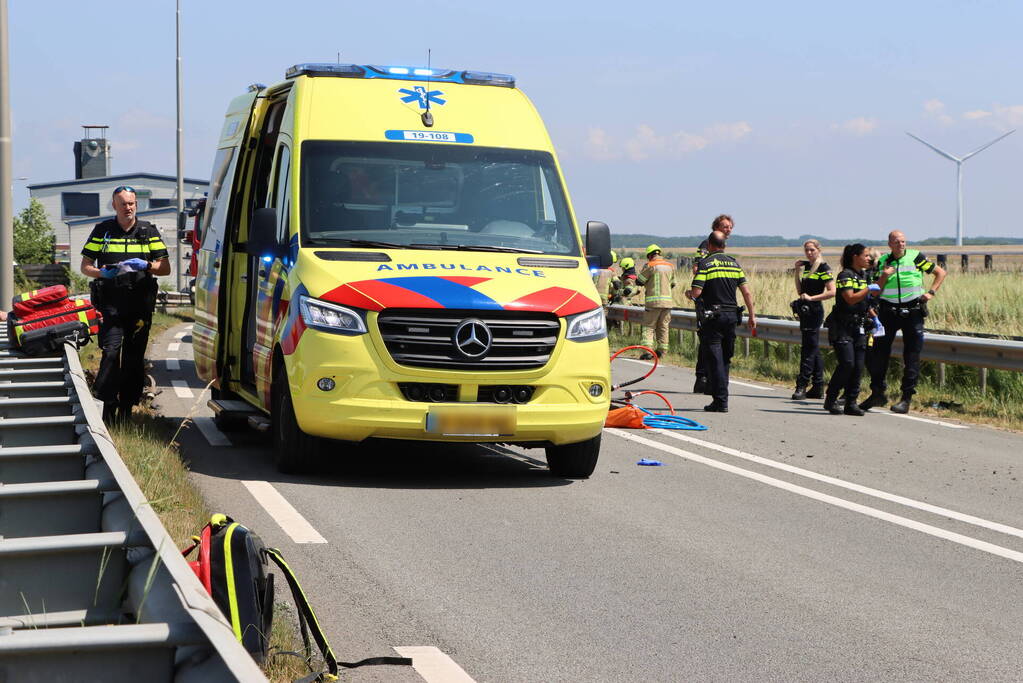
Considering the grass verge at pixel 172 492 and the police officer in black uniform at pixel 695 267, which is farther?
the police officer in black uniform at pixel 695 267

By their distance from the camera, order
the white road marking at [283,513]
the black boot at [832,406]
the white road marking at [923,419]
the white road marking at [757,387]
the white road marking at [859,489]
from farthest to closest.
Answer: the white road marking at [757,387] → the black boot at [832,406] → the white road marking at [923,419] → the white road marking at [859,489] → the white road marking at [283,513]

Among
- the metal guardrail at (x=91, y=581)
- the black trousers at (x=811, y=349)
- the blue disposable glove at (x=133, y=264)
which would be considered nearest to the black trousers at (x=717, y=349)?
the black trousers at (x=811, y=349)

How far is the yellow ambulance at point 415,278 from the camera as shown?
8.34 m

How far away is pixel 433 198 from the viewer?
30.8 ft

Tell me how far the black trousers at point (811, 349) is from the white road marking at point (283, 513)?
28.7 ft

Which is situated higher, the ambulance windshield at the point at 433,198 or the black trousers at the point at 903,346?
the ambulance windshield at the point at 433,198

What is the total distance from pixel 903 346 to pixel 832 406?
166cm

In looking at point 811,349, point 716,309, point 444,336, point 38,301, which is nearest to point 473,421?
point 444,336

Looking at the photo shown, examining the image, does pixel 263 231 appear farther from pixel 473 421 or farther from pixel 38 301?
pixel 473 421

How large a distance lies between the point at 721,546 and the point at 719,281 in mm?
7399

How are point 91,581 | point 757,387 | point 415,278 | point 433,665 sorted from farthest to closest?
point 757,387
point 415,278
point 433,665
point 91,581

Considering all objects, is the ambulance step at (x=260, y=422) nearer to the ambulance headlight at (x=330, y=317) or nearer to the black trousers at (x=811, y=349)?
the ambulance headlight at (x=330, y=317)

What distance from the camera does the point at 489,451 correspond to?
10.6m

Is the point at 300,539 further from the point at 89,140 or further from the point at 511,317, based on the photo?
the point at 89,140
